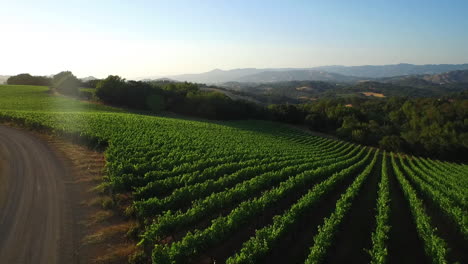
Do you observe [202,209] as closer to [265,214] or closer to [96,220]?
[265,214]

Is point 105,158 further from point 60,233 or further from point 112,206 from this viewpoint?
point 60,233

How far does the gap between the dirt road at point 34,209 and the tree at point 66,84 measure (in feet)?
198

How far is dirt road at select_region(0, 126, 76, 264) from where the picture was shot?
376 inches

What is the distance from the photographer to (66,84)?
75188 mm

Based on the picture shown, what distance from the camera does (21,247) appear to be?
972 centimetres

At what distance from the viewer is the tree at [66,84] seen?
240ft

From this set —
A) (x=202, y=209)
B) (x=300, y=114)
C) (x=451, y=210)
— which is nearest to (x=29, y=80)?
(x=300, y=114)

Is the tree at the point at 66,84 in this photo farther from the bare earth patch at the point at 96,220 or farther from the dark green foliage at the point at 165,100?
the bare earth patch at the point at 96,220

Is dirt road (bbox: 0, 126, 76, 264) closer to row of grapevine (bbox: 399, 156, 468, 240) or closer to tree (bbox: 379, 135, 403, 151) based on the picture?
row of grapevine (bbox: 399, 156, 468, 240)

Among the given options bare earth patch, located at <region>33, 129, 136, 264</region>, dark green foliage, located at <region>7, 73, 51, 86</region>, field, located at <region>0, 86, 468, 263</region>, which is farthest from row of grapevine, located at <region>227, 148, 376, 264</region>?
dark green foliage, located at <region>7, 73, 51, 86</region>

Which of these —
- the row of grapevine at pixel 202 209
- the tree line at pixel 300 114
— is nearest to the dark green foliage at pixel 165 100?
the tree line at pixel 300 114

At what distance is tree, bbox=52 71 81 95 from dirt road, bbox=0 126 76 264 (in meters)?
60.4

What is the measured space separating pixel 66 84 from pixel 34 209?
77.1 metres

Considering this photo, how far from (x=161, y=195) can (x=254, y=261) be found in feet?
25.6
